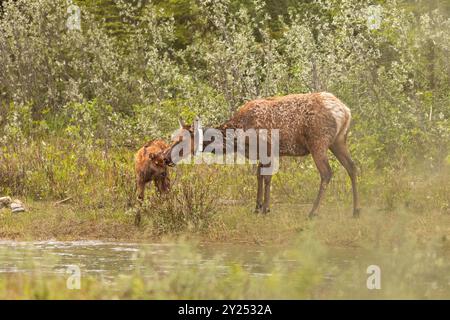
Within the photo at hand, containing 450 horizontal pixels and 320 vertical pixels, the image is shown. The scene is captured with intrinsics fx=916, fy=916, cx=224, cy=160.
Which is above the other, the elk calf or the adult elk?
the adult elk

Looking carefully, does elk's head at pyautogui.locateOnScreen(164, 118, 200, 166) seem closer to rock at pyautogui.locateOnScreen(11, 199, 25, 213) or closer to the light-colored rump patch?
the light-colored rump patch

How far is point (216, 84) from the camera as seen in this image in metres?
20.1

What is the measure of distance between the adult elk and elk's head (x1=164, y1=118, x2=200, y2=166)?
2cm

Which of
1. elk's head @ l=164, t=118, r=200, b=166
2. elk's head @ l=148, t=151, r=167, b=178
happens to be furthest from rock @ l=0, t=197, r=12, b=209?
elk's head @ l=164, t=118, r=200, b=166

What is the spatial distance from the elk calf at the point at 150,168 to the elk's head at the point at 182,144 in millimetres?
128

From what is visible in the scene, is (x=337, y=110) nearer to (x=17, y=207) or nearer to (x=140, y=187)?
(x=140, y=187)

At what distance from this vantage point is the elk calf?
571 inches

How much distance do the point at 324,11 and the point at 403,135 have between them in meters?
8.65

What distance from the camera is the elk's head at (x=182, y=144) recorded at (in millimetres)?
14656

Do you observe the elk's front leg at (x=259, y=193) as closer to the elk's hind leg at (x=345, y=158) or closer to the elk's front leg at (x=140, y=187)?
the elk's hind leg at (x=345, y=158)

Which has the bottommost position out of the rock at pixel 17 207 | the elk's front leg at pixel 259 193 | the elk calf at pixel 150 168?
the rock at pixel 17 207

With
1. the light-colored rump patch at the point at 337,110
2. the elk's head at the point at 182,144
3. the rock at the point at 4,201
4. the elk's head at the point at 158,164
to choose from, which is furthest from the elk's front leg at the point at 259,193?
the rock at the point at 4,201
